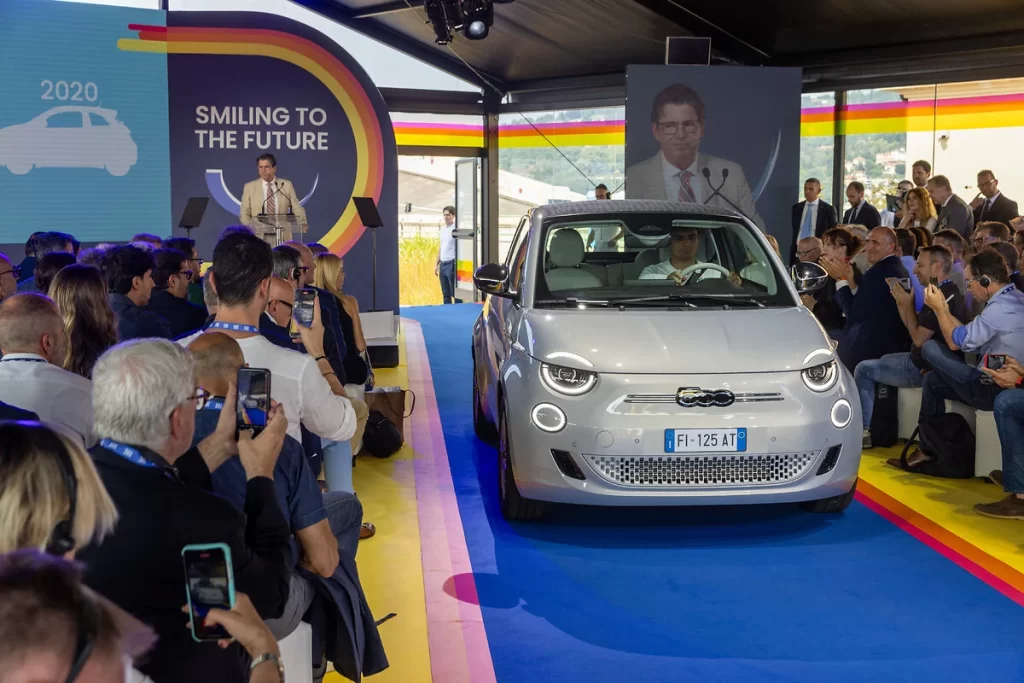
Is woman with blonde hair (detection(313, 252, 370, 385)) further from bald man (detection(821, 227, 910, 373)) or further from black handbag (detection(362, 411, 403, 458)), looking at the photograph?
bald man (detection(821, 227, 910, 373))

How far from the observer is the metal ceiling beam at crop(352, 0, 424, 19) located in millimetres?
16500

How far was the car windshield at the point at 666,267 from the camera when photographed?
19.3 ft

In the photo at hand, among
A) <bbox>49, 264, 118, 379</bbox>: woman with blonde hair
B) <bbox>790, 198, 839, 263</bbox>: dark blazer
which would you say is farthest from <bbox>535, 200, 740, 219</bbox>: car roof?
<bbox>790, 198, 839, 263</bbox>: dark blazer

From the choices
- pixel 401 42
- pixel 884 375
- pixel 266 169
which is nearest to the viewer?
pixel 884 375

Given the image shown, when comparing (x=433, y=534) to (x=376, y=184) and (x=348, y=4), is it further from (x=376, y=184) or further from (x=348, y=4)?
(x=348, y=4)

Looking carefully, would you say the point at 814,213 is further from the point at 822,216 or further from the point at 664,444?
the point at 664,444

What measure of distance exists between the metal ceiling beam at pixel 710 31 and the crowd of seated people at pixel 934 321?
19.8 feet

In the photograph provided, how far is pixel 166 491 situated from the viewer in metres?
2.33

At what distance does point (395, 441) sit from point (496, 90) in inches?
543

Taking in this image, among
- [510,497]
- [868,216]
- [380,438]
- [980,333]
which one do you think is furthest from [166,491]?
[868,216]

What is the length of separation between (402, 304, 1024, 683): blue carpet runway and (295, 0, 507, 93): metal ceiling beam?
13.8 m

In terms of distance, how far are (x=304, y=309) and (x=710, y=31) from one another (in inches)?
497

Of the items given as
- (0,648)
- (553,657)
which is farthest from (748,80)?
(0,648)

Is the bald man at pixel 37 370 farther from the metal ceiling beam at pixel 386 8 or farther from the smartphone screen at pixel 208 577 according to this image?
the metal ceiling beam at pixel 386 8
